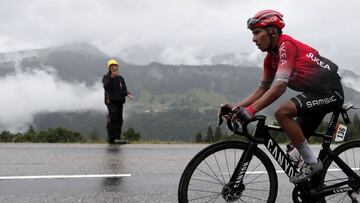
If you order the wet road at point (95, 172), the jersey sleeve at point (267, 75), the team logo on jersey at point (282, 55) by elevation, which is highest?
the team logo on jersey at point (282, 55)

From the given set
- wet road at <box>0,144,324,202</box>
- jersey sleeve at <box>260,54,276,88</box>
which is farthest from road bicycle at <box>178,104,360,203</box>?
wet road at <box>0,144,324,202</box>

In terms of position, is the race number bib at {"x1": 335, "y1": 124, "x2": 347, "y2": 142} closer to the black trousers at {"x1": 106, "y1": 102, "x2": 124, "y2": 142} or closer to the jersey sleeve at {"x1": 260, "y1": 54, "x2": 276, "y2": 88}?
the jersey sleeve at {"x1": 260, "y1": 54, "x2": 276, "y2": 88}

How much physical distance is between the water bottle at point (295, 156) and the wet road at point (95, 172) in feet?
4.35

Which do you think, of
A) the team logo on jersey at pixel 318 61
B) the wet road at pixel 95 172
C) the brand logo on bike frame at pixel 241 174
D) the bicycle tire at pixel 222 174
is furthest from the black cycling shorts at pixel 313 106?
the wet road at pixel 95 172

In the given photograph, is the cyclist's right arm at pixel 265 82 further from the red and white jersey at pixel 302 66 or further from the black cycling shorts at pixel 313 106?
the black cycling shorts at pixel 313 106

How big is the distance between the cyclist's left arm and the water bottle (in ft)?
2.35

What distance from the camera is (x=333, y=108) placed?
4184 millimetres

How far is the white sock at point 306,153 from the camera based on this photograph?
4141 mm

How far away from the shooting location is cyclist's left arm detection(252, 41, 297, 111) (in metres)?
3.82

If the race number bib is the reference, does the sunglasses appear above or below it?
above

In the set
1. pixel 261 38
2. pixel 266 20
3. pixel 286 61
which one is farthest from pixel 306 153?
pixel 266 20

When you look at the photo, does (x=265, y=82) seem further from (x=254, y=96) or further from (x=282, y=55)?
(x=282, y=55)

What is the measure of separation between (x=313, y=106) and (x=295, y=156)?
542mm

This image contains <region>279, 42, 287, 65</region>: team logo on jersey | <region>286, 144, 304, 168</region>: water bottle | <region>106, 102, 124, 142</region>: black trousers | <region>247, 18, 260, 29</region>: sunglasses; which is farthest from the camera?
<region>106, 102, 124, 142</region>: black trousers
